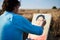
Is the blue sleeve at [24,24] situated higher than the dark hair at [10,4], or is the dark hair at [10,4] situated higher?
the dark hair at [10,4]

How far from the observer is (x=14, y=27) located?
5.38 feet

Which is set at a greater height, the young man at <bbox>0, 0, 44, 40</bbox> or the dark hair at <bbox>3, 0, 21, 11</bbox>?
the dark hair at <bbox>3, 0, 21, 11</bbox>

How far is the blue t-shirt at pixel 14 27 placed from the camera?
1.62m

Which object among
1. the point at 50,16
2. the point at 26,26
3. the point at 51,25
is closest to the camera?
the point at 26,26

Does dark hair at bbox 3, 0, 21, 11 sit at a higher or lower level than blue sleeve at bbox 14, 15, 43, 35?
higher

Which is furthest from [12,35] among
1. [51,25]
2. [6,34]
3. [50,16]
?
[51,25]

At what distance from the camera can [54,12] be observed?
5.37 m

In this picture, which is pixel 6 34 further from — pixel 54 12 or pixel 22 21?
pixel 54 12

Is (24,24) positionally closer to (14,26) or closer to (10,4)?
(14,26)

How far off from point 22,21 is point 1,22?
6.4 inches

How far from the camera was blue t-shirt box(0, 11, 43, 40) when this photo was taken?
5.32ft

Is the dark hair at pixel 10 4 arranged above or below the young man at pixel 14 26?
above

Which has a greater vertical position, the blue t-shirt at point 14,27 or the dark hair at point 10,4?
the dark hair at point 10,4

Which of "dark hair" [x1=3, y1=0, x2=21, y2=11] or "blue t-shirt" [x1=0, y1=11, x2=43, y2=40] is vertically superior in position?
"dark hair" [x1=3, y1=0, x2=21, y2=11]
